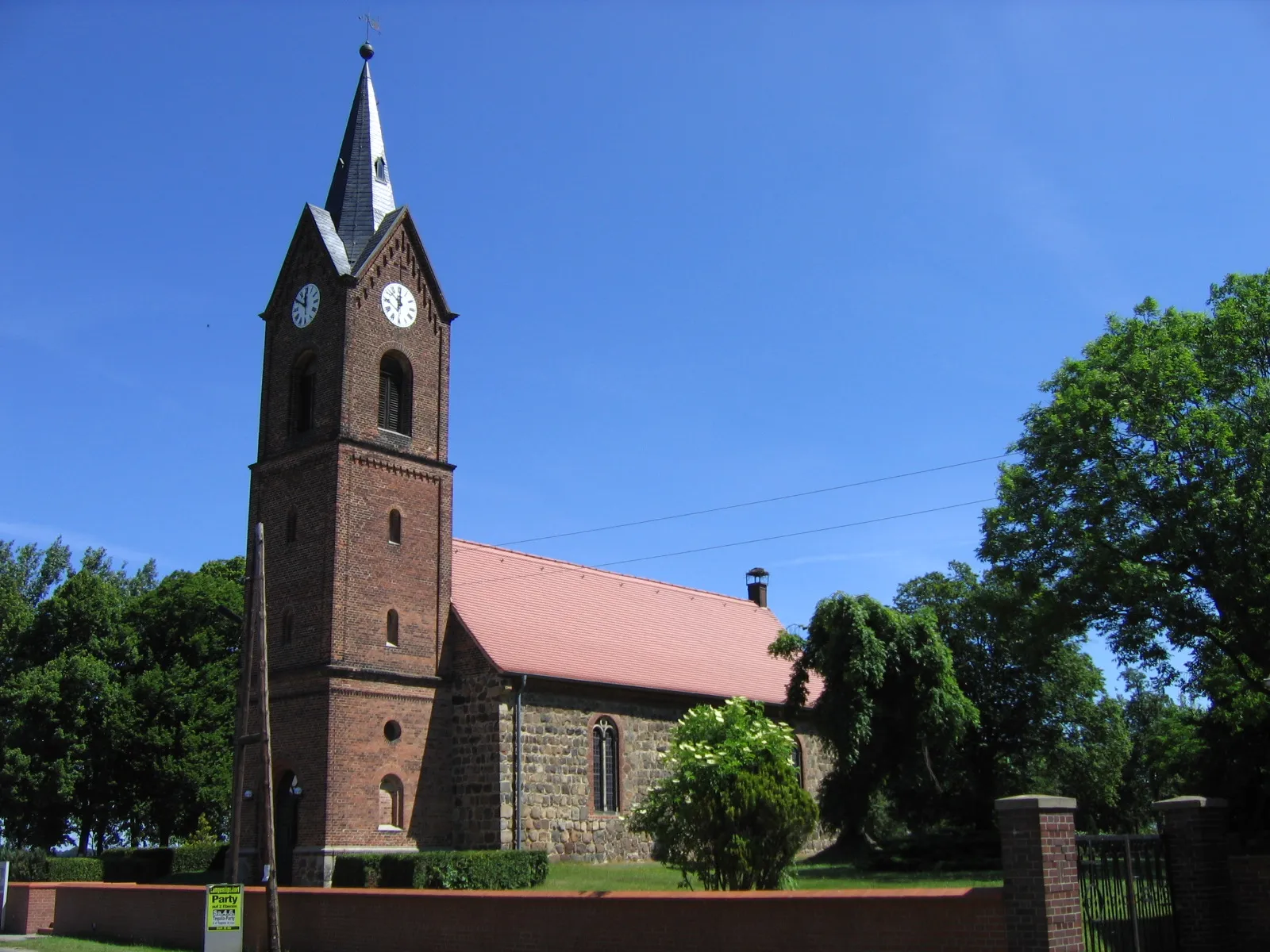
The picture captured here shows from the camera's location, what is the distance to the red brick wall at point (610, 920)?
13.2m

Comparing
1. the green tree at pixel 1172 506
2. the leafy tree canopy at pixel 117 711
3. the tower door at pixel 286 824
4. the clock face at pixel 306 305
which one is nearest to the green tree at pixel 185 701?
the leafy tree canopy at pixel 117 711

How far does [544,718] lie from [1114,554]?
14978 mm

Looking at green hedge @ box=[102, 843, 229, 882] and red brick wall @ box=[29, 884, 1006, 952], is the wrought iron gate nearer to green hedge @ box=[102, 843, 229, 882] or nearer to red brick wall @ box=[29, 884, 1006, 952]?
red brick wall @ box=[29, 884, 1006, 952]

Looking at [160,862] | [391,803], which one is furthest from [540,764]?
[160,862]

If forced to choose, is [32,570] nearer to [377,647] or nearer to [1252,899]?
[377,647]

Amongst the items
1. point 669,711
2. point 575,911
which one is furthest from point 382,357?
point 575,911

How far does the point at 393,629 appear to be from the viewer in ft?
99.1

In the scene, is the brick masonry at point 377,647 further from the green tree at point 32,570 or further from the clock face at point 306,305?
the green tree at point 32,570

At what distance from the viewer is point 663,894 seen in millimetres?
15633

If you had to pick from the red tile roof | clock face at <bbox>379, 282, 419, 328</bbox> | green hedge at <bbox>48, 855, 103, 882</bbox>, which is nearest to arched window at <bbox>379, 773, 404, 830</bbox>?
the red tile roof

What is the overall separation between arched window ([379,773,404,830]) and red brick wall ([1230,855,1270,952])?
19678mm

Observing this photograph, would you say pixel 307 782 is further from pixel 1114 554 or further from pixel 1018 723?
pixel 1018 723

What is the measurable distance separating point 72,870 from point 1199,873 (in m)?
33.2

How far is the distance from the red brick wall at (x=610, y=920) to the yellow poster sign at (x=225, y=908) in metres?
1.25
